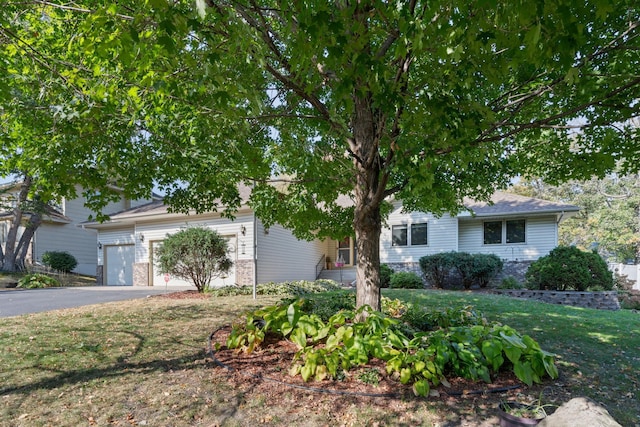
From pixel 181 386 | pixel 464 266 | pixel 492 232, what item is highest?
pixel 492 232

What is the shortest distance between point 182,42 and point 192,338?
3.90 metres

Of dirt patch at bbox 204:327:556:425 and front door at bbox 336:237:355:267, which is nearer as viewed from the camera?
dirt patch at bbox 204:327:556:425

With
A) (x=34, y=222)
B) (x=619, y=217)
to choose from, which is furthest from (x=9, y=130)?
(x=619, y=217)

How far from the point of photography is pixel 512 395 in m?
3.46

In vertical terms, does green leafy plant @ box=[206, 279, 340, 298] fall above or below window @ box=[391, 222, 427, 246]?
below

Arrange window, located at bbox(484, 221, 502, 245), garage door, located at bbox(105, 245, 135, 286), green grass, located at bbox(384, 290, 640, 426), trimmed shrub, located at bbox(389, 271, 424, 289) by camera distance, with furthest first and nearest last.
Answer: garage door, located at bbox(105, 245, 135, 286), window, located at bbox(484, 221, 502, 245), trimmed shrub, located at bbox(389, 271, 424, 289), green grass, located at bbox(384, 290, 640, 426)

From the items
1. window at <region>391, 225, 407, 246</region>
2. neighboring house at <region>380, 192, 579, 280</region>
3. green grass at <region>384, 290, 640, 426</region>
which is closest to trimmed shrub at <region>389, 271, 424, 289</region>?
neighboring house at <region>380, 192, 579, 280</region>

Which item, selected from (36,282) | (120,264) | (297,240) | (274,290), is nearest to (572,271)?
(274,290)

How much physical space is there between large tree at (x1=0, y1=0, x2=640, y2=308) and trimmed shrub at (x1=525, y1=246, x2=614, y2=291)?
681 cm

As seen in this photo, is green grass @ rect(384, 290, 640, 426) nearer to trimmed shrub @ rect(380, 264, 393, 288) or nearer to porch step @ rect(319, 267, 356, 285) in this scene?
A: trimmed shrub @ rect(380, 264, 393, 288)

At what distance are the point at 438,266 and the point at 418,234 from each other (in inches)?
107

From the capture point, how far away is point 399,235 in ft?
55.8

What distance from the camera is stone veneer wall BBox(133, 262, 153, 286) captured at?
15.8 meters

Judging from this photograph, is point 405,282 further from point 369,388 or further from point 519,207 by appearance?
point 369,388
